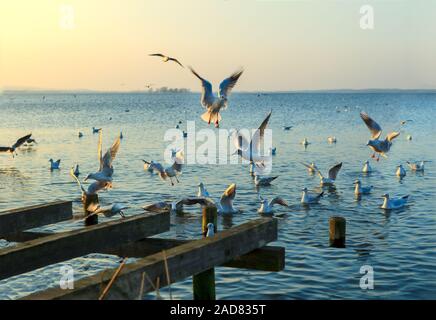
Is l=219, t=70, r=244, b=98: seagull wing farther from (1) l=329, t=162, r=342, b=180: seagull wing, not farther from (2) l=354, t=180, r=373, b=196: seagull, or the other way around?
(1) l=329, t=162, r=342, b=180: seagull wing

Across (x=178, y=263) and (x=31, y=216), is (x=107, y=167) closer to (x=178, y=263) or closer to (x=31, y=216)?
(x=31, y=216)

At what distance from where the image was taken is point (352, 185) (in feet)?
84.7

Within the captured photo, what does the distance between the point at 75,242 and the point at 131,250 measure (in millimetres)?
1269

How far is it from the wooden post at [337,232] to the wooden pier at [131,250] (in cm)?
679

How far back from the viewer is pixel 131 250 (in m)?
8.55

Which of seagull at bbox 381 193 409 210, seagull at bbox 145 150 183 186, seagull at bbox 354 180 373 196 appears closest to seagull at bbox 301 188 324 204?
seagull at bbox 381 193 409 210

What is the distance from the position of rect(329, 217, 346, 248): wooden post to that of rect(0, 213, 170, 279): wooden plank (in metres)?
7.05

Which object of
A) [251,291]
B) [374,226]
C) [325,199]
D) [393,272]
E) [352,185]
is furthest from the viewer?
[352,185]

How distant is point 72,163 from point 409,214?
70.9 feet

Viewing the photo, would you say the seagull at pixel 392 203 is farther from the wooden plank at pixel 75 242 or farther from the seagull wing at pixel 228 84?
the wooden plank at pixel 75 242

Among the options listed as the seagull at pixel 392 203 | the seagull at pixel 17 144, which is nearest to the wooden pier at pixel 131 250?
the seagull at pixel 392 203
